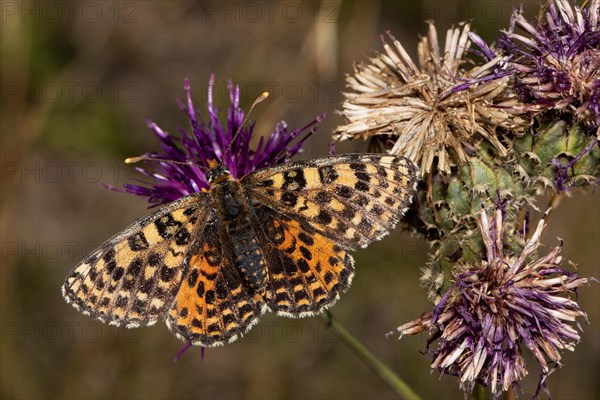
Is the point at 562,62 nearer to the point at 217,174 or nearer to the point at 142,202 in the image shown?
the point at 217,174

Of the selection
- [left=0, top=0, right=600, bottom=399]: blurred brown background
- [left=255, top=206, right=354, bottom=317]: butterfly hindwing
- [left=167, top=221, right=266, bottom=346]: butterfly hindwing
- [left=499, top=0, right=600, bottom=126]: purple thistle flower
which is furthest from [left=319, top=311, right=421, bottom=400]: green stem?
[left=0, top=0, right=600, bottom=399]: blurred brown background

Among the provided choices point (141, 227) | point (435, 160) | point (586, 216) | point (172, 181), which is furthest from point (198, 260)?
point (586, 216)

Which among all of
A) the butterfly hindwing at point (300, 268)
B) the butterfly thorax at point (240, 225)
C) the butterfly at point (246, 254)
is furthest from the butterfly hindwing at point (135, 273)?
the butterfly hindwing at point (300, 268)

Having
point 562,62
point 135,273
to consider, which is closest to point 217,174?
point 135,273

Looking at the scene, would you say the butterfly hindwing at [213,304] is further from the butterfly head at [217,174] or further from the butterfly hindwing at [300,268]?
the butterfly head at [217,174]

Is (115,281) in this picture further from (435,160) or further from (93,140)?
(93,140)

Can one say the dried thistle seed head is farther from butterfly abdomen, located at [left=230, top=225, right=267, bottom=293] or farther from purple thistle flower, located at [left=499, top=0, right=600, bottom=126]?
butterfly abdomen, located at [left=230, top=225, right=267, bottom=293]

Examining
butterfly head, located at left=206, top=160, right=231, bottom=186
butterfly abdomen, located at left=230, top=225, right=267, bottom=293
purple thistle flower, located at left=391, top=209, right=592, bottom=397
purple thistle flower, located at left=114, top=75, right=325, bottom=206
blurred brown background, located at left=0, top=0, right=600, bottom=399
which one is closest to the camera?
purple thistle flower, located at left=391, top=209, right=592, bottom=397
